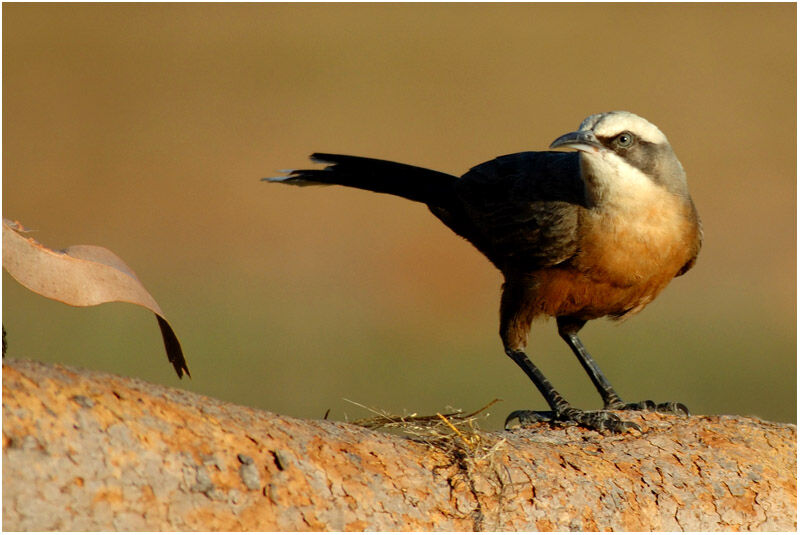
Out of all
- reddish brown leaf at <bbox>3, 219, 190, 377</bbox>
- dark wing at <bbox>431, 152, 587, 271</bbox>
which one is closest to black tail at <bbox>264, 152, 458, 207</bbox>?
dark wing at <bbox>431, 152, 587, 271</bbox>

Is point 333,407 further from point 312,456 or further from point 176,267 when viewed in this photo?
point 312,456

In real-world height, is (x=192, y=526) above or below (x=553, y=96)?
below

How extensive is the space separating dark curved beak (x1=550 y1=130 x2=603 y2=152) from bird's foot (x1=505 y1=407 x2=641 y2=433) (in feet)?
4.11

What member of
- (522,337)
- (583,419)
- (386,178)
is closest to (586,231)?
(522,337)

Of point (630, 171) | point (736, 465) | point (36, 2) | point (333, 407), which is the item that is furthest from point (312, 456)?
point (36, 2)

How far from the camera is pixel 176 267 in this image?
51.7 ft

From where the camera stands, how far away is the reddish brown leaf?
391 centimetres

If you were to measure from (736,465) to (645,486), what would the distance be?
497 millimetres

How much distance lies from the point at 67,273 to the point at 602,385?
3.10 meters

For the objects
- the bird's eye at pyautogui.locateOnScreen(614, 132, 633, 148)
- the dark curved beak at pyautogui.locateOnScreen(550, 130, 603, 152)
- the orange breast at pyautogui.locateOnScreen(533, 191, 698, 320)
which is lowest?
the orange breast at pyautogui.locateOnScreen(533, 191, 698, 320)

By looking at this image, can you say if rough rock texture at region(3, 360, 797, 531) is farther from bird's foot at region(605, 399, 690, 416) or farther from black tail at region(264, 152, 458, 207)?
black tail at region(264, 152, 458, 207)

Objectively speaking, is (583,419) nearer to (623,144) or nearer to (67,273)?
(623,144)

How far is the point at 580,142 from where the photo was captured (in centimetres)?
560

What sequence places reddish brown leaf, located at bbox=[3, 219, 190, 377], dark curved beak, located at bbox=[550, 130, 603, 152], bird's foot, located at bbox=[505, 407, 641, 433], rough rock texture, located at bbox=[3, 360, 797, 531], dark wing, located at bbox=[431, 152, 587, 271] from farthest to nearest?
dark wing, located at bbox=[431, 152, 587, 271]
dark curved beak, located at bbox=[550, 130, 603, 152]
bird's foot, located at bbox=[505, 407, 641, 433]
reddish brown leaf, located at bbox=[3, 219, 190, 377]
rough rock texture, located at bbox=[3, 360, 797, 531]
